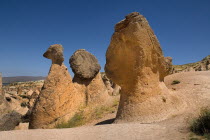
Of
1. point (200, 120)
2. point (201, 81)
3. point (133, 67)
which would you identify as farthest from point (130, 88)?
point (201, 81)

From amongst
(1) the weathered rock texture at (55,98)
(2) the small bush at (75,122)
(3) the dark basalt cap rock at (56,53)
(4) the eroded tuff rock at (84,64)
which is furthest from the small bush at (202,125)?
(4) the eroded tuff rock at (84,64)

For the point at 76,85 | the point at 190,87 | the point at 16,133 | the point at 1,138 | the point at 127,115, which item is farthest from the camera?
the point at 76,85

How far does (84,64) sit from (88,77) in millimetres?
657

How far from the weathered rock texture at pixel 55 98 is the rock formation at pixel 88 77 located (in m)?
0.49

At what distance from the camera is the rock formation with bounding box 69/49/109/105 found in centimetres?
956

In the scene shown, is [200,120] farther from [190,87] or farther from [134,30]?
[190,87]

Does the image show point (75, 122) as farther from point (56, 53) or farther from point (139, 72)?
point (139, 72)

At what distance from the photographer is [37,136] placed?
4.55m

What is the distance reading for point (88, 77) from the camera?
31.7 feet

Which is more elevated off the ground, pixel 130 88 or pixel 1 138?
pixel 130 88

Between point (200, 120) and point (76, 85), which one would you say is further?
point (76, 85)

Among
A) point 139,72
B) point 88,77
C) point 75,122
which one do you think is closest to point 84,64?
point 88,77

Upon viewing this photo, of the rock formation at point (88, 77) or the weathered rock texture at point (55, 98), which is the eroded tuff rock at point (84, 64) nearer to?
the rock formation at point (88, 77)

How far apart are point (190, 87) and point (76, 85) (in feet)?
16.3
